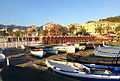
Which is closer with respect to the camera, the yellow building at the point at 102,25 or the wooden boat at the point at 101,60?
the wooden boat at the point at 101,60

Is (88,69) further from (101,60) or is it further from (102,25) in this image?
(102,25)

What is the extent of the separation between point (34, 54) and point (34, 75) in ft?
60.8

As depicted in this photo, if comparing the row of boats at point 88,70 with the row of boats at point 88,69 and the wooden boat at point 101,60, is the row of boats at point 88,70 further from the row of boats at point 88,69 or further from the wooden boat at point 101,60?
the wooden boat at point 101,60

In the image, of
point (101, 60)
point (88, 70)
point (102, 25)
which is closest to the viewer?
point (88, 70)

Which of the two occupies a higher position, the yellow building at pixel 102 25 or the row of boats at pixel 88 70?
the yellow building at pixel 102 25

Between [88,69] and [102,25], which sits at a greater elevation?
[102,25]

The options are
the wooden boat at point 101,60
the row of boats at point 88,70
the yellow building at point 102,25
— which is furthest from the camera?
the yellow building at point 102,25

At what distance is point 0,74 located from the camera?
1212 centimetres

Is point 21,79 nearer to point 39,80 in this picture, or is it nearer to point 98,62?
point 39,80

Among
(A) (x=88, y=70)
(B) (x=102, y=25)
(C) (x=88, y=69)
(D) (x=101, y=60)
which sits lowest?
(A) (x=88, y=70)

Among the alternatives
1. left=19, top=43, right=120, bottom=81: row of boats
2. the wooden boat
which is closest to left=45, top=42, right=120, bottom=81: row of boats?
left=19, top=43, right=120, bottom=81: row of boats

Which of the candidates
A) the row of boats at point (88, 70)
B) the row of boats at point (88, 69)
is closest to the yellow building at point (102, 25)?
the row of boats at point (88, 69)

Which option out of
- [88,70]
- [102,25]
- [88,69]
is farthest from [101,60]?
[102,25]

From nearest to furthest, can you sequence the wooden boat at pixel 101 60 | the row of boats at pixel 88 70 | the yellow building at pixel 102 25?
the row of boats at pixel 88 70 < the wooden boat at pixel 101 60 < the yellow building at pixel 102 25
